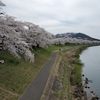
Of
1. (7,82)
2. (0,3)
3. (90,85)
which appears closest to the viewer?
(0,3)

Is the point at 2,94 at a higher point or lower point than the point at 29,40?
lower

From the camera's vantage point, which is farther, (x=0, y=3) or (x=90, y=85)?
(x=90, y=85)

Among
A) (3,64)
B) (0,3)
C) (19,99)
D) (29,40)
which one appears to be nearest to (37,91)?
(19,99)

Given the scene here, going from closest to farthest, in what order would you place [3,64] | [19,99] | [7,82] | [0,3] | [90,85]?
[19,99] < [0,3] < [7,82] < [3,64] < [90,85]

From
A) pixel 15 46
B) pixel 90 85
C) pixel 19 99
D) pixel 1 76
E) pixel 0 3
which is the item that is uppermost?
pixel 0 3

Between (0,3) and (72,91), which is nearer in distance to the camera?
(0,3)

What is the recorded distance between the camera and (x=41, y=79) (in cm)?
1878

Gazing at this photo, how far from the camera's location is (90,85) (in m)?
22.8

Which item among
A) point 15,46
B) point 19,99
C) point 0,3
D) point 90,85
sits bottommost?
point 90,85

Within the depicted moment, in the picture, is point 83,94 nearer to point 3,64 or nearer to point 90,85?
point 90,85

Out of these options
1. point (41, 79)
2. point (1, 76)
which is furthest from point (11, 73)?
point (41, 79)

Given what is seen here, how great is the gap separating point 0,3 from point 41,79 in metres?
9.91

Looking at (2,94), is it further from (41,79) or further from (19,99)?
(41,79)

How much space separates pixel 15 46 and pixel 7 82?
378cm
